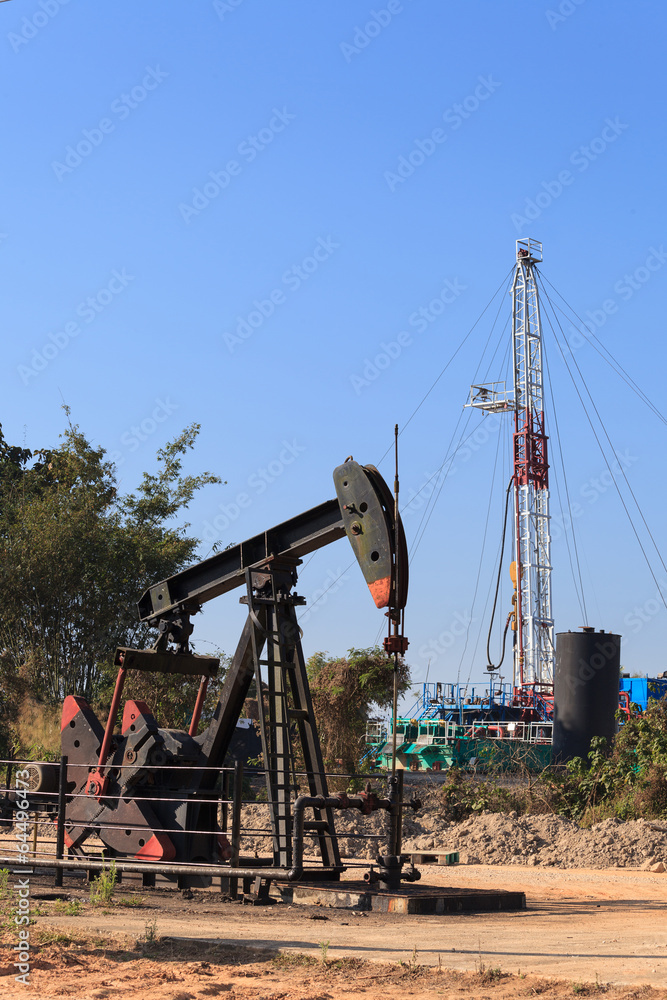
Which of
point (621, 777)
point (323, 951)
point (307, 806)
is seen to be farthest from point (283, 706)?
point (621, 777)

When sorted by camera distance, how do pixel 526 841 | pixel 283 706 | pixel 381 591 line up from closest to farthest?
pixel 381 591, pixel 283 706, pixel 526 841

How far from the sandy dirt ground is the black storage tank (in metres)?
9.61

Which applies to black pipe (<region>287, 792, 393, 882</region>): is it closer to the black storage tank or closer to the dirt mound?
the dirt mound

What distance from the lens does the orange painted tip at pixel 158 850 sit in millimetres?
11695

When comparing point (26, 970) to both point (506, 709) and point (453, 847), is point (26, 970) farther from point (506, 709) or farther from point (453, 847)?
point (506, 709)

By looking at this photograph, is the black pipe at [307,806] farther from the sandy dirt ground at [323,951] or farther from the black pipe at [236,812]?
the black pipe at [236,812]

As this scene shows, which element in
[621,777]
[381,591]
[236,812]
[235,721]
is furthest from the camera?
[621,777]

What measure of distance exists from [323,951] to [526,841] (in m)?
10.4

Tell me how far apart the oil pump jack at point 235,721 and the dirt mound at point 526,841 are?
4.29 m

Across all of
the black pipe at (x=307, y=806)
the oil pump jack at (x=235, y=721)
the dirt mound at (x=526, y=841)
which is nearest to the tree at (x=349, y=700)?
the dirt mound at (x=526, y=841)

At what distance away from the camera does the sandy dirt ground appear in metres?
6.89

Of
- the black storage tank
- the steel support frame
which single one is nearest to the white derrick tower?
the steel support frame

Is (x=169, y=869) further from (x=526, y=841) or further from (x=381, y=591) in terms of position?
(x=526, y=841)

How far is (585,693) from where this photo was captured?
21125mm
